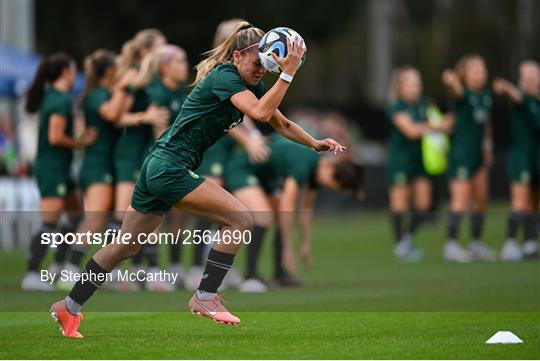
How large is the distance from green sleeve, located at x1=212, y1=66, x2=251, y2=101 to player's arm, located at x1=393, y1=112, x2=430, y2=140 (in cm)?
953

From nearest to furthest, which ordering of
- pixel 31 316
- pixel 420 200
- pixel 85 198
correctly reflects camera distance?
pixel 31 316 < pixel 85 198 < pixel 420 200

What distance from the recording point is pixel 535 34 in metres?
47.2

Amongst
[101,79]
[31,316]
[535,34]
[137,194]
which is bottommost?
[31,316]

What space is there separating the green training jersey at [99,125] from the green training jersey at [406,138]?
575cm

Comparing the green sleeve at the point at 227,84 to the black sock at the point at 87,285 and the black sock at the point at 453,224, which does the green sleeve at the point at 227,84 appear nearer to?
the black sock at the point at 87,285

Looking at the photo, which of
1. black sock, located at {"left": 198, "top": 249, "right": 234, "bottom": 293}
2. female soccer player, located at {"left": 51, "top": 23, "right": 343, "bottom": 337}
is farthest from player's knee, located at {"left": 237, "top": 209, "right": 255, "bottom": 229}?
black sock, located at {"left": 198, "top": 249, "right": 234, "bottom": 293}

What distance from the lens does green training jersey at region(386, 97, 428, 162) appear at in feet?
64.8

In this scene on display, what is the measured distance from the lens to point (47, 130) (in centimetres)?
1469

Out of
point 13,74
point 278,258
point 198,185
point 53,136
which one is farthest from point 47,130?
point 13,74

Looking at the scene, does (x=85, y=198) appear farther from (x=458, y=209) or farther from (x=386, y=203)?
(x=386, y=203)

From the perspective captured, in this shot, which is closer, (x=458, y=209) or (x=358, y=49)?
(x=458, y=209)

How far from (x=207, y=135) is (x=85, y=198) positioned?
16.1ft

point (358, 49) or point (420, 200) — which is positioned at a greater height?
point (358, 49)

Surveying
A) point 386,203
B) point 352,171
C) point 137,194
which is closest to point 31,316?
point 137,194
